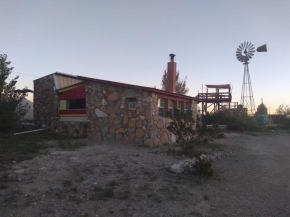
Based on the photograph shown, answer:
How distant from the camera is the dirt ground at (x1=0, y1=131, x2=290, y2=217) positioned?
4574 millimetres

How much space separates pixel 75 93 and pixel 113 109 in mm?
3304

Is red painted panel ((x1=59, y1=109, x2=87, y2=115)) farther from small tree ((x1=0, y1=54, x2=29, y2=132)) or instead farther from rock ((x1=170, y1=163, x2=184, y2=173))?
rock ((x1=170, y1=163, x2=184, y2=173))

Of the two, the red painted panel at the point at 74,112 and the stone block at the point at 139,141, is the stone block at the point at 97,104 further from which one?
the stone block at the point at 139,141

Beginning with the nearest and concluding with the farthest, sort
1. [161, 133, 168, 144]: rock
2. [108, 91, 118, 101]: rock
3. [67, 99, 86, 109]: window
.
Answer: [161, 133, 168, 144]: rock < [108, 91, 118, 101]: rock < [67, 99, 86, 109]: window

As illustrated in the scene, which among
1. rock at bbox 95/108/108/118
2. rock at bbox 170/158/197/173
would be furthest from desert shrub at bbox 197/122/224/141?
rock at bbox 95/108/108/118

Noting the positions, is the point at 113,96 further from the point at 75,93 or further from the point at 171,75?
the point at 171,75

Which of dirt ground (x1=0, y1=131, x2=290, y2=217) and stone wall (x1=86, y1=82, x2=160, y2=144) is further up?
stone wall (x1=86, y1=82, x2=160, y2=144)

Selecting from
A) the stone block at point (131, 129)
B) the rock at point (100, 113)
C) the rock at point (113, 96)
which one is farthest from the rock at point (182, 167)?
the rock at point (100, 113)

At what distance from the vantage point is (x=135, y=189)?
563 centimetres

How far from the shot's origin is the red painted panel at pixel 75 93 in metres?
14.8

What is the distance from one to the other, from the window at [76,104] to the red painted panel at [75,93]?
0.44 m

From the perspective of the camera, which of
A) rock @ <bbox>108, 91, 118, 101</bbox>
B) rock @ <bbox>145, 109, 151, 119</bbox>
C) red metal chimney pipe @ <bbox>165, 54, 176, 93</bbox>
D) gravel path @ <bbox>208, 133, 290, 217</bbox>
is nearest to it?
gravel path @ <bbox>208, 133, 290, 217</bbox>

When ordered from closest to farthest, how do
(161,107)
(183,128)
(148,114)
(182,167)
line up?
(182,167) → (183,128) → (148,114) → (161,107)

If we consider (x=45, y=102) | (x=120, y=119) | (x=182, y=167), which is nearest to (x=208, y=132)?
(x=182, y=167)
